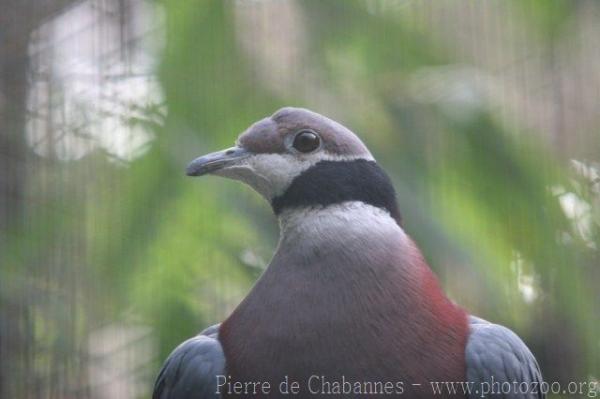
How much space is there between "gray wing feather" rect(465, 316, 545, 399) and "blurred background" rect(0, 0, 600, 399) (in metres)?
0.77

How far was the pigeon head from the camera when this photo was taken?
2.64 m

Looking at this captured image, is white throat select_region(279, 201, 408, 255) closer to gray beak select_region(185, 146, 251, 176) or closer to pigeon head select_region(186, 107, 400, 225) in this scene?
pigeon head select_region(186, 107, 400, 225)

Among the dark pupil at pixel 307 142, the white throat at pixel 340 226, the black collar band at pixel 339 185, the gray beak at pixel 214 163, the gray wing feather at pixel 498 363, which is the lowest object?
the gray wing feather at pixel 498 363

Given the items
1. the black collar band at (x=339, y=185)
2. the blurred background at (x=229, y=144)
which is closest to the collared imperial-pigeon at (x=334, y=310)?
the black collar band at (x=339, y=185)

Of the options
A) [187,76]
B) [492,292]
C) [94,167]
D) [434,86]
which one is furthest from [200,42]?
[492,292]

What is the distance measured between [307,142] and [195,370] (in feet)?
2.26

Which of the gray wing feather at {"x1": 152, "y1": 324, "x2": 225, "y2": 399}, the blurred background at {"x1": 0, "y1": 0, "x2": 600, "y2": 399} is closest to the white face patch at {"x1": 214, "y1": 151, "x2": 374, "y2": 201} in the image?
the gray wing feather at {"x1": 152, "y1": 324, "x2": 225, "y2": 399}

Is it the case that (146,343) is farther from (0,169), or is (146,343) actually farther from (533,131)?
(533,131)

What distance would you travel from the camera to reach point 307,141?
8.82 ft

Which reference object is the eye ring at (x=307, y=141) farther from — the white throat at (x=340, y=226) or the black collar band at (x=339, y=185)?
the white throat at (x=340, y=226)

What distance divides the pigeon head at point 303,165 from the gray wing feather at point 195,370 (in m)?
0.42

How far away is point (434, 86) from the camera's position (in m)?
3.86

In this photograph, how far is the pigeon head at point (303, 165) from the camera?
8.66ft

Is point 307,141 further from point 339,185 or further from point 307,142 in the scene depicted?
point 339,185
